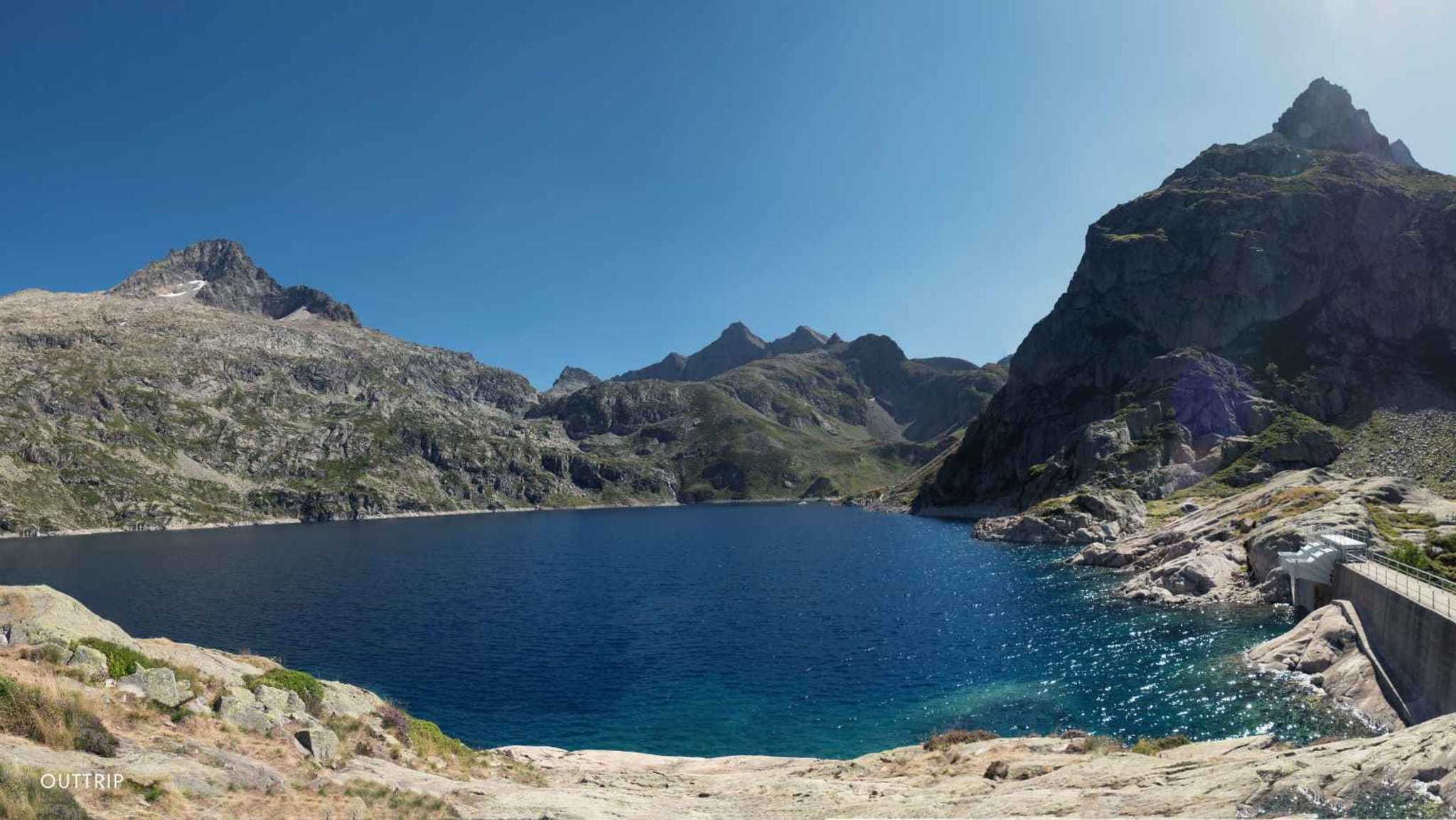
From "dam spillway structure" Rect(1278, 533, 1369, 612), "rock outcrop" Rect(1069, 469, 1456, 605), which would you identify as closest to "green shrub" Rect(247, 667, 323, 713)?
"dam spillway structure" Rect(1278, 533, 1369, 612)

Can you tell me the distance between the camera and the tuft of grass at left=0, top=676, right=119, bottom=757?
19.5 meters

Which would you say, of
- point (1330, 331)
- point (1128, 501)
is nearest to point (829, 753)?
point (1128, 501)

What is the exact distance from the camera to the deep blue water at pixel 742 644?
5106 cm

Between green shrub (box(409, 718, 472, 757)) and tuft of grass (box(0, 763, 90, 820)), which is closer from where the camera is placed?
tuft of grass (box(0, 763, 90, 820))

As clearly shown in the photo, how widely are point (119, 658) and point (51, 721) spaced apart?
21.5ft

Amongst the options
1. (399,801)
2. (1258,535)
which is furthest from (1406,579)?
(399,801)

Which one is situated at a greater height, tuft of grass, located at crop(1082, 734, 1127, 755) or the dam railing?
the dam railing

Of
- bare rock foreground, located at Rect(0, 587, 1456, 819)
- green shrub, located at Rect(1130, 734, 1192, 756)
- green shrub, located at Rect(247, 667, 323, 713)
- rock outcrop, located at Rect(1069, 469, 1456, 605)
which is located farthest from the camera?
rock outcrop, located at Rect(1069, 469, 1456, 605)

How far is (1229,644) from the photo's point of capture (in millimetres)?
63250

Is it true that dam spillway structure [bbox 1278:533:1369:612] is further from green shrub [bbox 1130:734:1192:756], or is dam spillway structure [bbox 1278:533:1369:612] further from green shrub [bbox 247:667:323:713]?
green shrub [bbox 247:667:323:713]

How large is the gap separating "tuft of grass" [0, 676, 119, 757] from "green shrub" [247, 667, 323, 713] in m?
8.22

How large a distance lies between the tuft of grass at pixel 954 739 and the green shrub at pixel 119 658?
3711 cm

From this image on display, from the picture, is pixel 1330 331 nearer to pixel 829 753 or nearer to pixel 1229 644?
pixel 1229 644

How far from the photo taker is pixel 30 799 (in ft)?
51.6
